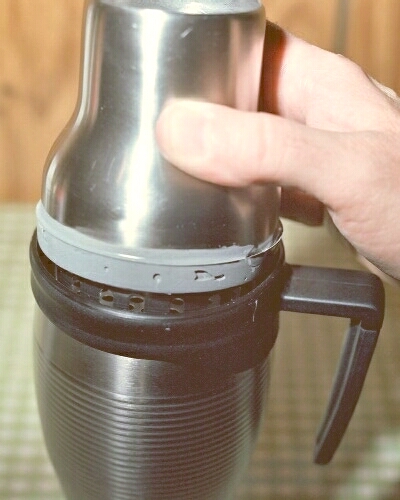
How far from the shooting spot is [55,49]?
3.28 ft

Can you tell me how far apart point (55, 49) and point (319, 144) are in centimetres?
67

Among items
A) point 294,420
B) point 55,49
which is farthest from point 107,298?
point 55,49

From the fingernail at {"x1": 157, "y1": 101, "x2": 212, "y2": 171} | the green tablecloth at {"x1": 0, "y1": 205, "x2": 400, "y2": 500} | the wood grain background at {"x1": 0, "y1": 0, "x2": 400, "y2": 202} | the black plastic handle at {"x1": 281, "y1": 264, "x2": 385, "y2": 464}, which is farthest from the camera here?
the wood grain background at {"x1": 0, "y1": 0, "x2": 400, "y2": 202}

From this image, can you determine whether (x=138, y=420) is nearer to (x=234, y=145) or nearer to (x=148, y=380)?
(x=148, y=380)

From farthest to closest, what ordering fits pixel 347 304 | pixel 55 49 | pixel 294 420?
pixel 55 49 → pixel 294 420 → pixel 347 304

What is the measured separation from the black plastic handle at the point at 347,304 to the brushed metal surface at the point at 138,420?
6 centimetres

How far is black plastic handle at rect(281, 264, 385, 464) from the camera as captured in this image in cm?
50

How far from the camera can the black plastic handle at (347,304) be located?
503mm

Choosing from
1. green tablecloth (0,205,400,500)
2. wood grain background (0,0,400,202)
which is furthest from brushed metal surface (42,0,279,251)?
wood grain background (0,0,400,202)

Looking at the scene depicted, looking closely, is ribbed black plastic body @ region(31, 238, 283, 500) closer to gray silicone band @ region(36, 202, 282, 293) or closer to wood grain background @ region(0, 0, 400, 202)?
gray silicone band @ region(36, 202, 282, 293)

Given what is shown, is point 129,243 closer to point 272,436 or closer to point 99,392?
point 99,392

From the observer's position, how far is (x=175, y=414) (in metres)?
0.49

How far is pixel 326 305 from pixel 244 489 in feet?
0.76

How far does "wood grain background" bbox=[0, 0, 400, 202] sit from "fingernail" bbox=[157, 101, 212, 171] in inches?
24.3
